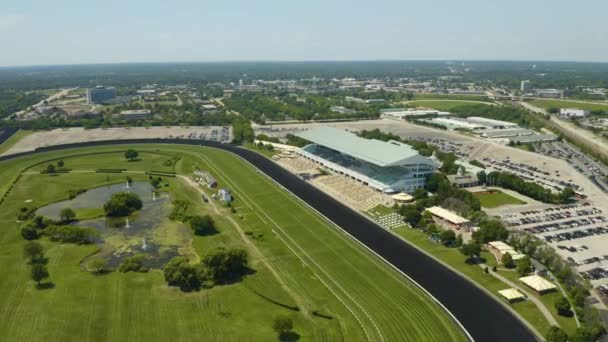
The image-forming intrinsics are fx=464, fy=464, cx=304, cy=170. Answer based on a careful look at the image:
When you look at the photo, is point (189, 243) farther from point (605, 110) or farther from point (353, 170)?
point (605, 110)

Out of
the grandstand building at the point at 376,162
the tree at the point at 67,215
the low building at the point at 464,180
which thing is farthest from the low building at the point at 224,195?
the low building at the point at 464,180

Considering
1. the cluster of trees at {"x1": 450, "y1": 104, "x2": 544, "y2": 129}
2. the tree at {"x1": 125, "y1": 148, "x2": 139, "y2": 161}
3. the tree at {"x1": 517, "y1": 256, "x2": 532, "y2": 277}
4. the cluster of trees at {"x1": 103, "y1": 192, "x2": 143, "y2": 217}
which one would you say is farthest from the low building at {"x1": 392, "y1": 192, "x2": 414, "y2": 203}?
the cluster of trees at {"x1": 450, "y1": 104, "x2": 544, "y2": 129}

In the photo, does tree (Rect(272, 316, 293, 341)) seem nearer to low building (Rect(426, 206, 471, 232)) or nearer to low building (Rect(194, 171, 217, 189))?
low building (Rect(426, 206, 471, 232))

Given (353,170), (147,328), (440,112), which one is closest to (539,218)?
(353,170)

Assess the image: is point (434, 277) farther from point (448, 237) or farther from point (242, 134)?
point (242, 134)

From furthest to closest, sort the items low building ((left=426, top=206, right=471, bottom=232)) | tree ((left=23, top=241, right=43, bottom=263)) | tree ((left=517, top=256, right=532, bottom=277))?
1. low building ((left=426, top=206, right=471, bottom=232))
2. tree ((left=23, top=241, right=43, bottom=263))
3. tree ((left=517, top=256, right=532, bottom=277))
